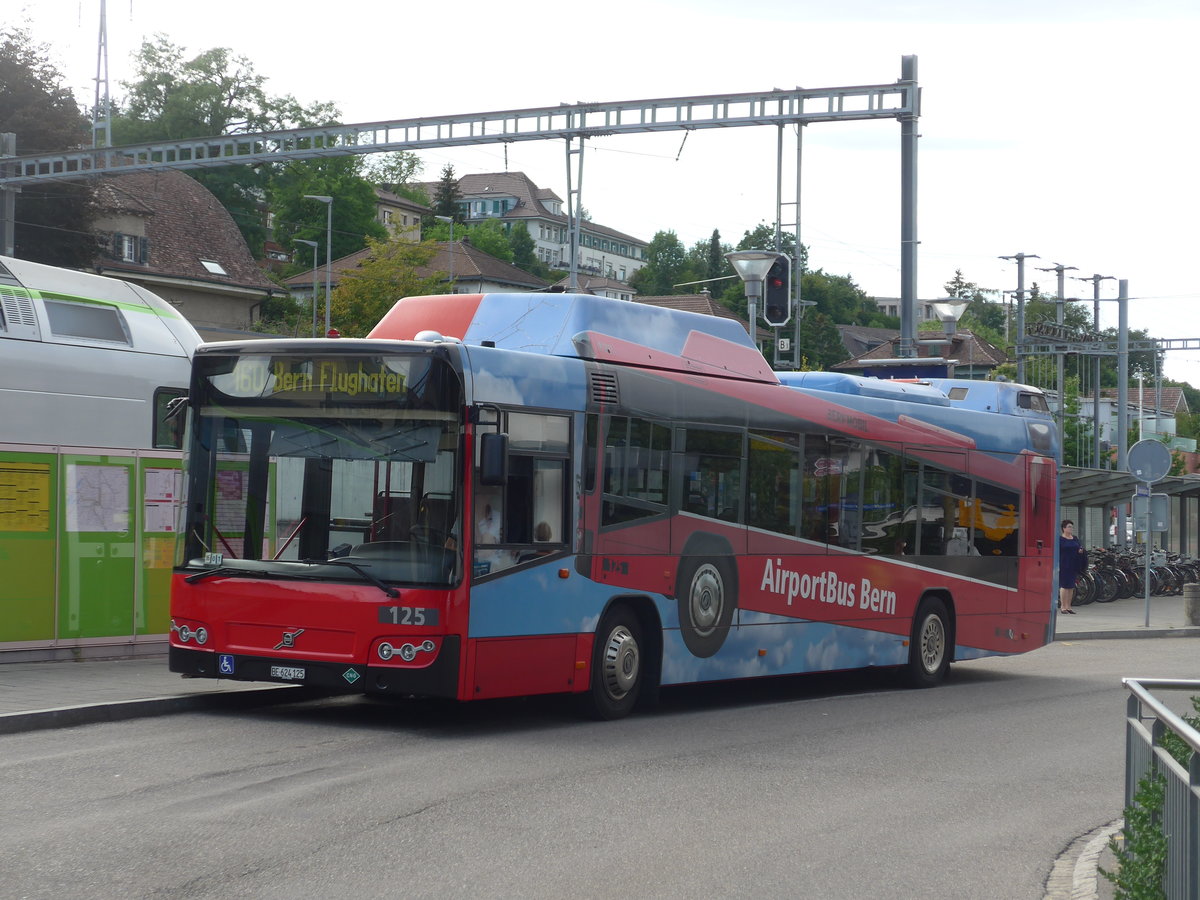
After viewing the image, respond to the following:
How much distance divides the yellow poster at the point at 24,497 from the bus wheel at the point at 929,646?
8.49 m

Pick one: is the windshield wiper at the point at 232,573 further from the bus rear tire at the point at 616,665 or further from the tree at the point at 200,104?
the tree at the point at 200,104

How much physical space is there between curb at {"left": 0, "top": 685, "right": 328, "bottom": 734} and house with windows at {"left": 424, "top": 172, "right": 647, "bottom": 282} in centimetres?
14435

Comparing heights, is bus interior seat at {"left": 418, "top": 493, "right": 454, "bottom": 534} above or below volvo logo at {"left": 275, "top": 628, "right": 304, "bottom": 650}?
above

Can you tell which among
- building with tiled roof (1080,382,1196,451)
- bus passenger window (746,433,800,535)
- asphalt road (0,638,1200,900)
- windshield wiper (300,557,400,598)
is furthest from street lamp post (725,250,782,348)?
building with tiled roof (1080,382,1196,451)

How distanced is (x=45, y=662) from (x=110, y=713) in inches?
138

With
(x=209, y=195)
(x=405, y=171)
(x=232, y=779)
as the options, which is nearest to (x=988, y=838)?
(x=232, y=779)

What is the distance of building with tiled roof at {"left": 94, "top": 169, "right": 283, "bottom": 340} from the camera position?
61.2 m

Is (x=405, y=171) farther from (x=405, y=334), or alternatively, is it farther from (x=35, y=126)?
(x=405, y=334)

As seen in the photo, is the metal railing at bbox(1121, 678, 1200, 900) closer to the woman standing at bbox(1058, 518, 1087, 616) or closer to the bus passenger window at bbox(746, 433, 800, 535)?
the bus passenger window at bbox(746, 433, 800, 535)

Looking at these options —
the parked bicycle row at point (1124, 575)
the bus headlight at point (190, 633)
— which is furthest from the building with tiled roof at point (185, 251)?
the bus headlight at point (190, 633)

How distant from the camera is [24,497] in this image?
14.1 m

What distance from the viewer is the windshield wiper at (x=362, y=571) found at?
10.9m

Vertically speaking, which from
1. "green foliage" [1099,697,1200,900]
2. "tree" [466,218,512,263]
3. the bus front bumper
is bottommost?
the bus front bumper

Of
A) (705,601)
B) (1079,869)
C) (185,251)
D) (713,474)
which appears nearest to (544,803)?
(1079,869)
